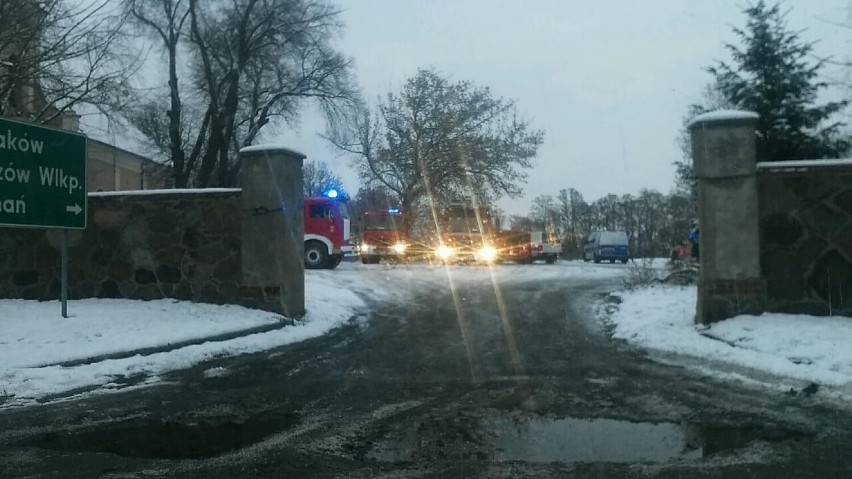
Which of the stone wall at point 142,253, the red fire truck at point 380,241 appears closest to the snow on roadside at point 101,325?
the stone wall at point 142,253

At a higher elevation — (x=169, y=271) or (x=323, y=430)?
(x=169, y=271)

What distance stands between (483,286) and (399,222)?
17.7 metres

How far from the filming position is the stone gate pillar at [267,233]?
13.2 metres

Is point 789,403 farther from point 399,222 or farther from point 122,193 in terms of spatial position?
point 399,222

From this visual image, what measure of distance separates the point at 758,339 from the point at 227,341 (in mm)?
7035

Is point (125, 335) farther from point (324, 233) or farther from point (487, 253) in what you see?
point (487, 253)

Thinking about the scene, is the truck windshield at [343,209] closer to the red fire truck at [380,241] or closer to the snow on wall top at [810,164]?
the red fire truck at [380,241]

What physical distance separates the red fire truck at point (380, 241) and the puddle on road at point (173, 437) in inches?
1071

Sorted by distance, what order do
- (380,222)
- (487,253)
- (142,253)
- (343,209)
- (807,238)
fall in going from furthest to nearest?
(487,253), (380,222), (343,209), (142,253), (807,238)

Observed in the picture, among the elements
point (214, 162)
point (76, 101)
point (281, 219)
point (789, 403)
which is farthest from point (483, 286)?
point (214, 162)

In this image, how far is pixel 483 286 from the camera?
18859 mm

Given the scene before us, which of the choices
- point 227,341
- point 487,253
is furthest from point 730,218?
point 487,253

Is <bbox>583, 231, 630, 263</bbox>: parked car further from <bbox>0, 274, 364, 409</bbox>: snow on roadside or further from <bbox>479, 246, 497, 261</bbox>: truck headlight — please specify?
<bbox>0, 274, 364, 409</bbox>: snow on roadside

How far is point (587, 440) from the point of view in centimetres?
575
